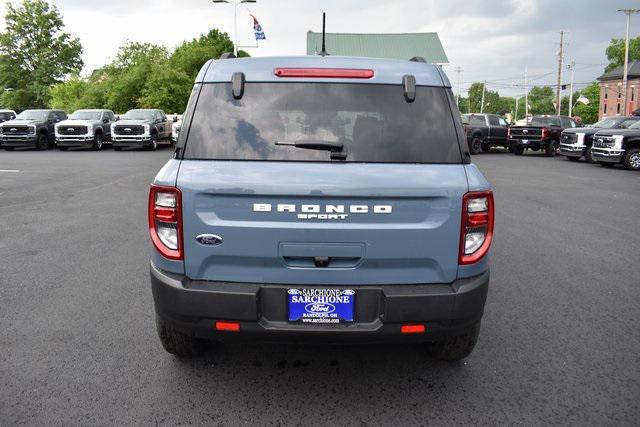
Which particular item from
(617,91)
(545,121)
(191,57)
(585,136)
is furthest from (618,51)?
(585,136)

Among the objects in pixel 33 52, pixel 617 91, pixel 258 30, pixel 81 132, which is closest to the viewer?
pixel 81 132

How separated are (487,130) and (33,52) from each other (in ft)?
216

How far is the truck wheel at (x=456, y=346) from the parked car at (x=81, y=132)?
25.4 m

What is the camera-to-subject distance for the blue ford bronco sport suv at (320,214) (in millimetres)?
2930

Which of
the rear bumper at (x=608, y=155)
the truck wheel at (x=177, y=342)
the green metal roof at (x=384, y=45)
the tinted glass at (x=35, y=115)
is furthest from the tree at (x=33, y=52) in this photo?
the truck wheel at (x=177, y=342)

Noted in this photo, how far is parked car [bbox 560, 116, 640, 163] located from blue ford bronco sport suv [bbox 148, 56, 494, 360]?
70.4 feet

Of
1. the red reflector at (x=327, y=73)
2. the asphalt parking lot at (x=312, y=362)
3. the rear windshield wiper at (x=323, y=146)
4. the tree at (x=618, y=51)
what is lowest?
the asphalt parking lot at (x=312, y=362)

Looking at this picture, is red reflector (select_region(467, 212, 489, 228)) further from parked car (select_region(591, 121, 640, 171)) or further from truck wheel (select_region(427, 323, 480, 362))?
parked car (select_region(591, 121, 640, 171))

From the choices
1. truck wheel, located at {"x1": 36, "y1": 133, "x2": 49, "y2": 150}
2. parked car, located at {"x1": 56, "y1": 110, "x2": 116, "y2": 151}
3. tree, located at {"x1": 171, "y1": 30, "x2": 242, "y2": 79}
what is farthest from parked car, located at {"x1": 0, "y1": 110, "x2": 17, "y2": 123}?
tree, located at {"x1": 171, "y1": 30, "x2": 242, "y2": 79}

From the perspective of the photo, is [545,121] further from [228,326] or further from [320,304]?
[228,326]

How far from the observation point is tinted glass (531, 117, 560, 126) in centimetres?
2773

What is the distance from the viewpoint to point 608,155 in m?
20.0

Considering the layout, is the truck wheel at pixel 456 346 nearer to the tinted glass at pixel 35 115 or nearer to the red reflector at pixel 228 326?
the red reflector at pixel 228 326

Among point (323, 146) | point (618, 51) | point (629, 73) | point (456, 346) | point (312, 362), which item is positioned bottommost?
point (312, 362)
